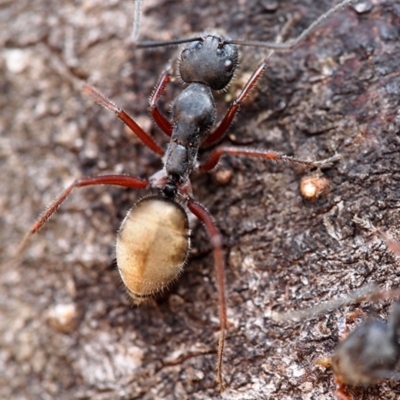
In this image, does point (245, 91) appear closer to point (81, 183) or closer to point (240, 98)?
point (240, 98)

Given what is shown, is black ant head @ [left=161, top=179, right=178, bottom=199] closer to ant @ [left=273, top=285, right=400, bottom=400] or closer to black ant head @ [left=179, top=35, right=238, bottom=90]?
black ant head @ [left=179, top=35, right=238, bottom=90]

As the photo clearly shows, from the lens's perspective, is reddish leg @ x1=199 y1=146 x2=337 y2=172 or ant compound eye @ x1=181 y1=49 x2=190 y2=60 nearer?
reddish leg @ x1=199 y1=146 x2=337 y2=172

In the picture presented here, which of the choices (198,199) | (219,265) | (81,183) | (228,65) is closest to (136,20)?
(228,65)

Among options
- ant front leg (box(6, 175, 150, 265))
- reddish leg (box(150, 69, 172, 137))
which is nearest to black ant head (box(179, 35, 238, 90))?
reddish leg (box(150, 69, 172, 137))

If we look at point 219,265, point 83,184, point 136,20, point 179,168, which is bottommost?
point 219,265

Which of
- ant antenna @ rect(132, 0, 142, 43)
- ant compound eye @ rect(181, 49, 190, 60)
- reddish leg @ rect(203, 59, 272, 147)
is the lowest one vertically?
reddish leg @ rect(203, 59, 272, 147)

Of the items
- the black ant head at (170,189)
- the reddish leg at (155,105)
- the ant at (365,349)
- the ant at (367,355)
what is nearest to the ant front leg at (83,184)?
the black ant head at (170,189)

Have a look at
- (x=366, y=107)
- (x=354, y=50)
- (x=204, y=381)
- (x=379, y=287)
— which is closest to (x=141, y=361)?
(x=204, y=381)
